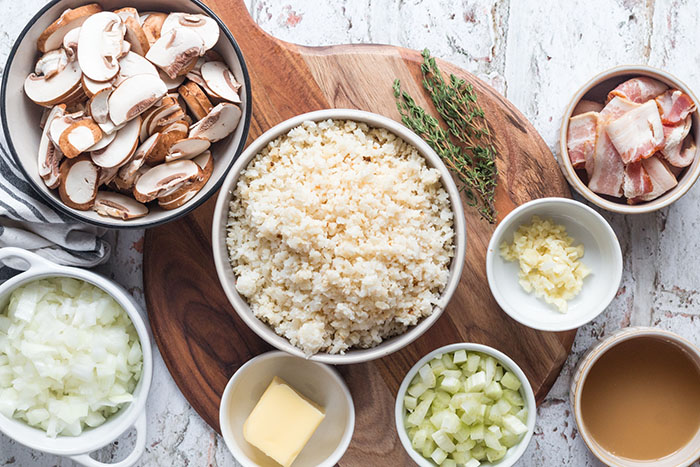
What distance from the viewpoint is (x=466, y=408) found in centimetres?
182

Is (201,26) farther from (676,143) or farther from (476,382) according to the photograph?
(676,143)

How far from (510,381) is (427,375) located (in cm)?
25

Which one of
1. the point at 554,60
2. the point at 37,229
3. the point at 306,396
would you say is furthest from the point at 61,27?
the point at 554,60

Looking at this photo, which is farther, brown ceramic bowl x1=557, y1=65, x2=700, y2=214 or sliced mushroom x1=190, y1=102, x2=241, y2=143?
brown ceramic bowl x1=557, y1=65, x2=700, y2=214

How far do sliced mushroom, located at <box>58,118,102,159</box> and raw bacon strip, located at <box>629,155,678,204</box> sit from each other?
1.62m

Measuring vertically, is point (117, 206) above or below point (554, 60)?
below

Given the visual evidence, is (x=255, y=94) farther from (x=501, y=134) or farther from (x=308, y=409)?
(x=308, y=409)

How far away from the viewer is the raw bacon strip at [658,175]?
194 cm

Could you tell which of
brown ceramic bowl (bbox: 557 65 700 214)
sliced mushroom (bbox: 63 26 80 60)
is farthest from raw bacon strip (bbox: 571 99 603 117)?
sliced mushroom (bbox: 63 26 80 60)

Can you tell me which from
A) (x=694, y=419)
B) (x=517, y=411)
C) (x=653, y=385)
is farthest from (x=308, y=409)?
(x=694, y=419)

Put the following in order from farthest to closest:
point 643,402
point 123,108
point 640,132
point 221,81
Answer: point 643,402 < point 640,132 < point 221,81 < point 123,108

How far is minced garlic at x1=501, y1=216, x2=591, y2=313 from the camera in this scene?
6.24 feet

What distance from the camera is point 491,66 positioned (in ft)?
6.91

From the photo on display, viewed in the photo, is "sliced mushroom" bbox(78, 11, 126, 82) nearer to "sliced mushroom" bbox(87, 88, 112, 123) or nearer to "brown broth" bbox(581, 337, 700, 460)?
"sliced mushroom" bbox(87, 88, 112, 123)
